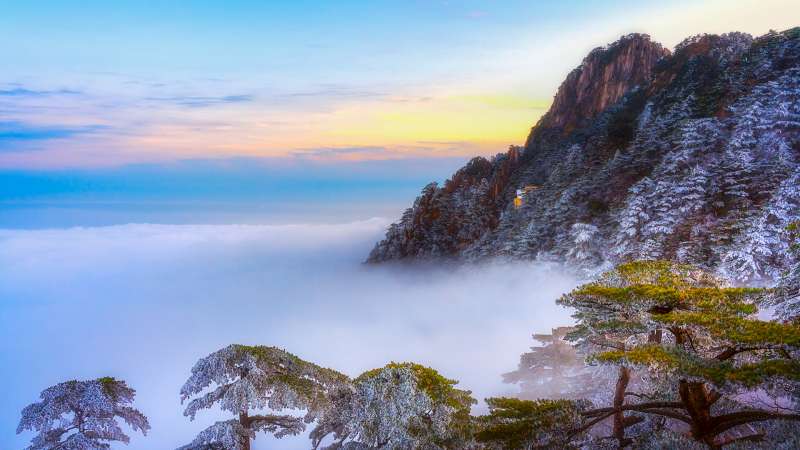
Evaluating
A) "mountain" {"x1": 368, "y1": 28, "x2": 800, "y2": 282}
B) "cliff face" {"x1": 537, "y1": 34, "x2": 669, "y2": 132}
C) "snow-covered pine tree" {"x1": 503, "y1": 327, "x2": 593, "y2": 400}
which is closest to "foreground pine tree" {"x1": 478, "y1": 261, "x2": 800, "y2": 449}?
"snow-covered pine tree" {"x1": 503, "y1": 327, "x2": 593, "y2": 400}

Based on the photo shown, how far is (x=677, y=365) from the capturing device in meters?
9.47

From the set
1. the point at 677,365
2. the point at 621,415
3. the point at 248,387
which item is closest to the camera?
the point at 677,365

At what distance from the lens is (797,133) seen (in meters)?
48.6

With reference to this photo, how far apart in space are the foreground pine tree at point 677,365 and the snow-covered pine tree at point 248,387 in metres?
4.78

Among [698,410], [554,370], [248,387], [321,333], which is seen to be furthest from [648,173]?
[321,333]

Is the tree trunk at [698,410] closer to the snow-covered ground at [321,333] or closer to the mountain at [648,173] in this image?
the mountain at [648,173]

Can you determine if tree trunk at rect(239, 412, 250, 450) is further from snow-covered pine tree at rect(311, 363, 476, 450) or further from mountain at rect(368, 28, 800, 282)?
mountain at rect(368, 28, 800, 282)

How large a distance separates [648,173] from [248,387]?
2327 inches

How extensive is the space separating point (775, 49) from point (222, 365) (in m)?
85.8

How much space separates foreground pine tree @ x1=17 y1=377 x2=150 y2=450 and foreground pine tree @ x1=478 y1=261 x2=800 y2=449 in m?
10.6

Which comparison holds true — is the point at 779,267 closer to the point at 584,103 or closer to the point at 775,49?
the point at 775,49

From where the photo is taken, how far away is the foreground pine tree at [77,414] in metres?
13.0

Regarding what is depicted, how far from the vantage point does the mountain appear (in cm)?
3997

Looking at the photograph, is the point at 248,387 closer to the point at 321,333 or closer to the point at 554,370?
the point at 554,370
